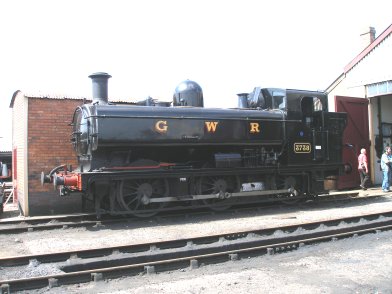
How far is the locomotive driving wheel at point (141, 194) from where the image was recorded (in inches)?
370

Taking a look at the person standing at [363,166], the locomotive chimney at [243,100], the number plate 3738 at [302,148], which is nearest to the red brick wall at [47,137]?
the locomotive chimney at [243,100]

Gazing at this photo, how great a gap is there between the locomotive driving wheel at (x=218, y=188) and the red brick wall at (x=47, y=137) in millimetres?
3314

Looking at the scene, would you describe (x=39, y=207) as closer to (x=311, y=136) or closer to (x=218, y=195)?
(x=218, y=195)

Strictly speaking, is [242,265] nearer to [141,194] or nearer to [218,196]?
[141,194]

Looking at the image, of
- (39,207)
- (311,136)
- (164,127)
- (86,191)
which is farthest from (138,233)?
(311,136)

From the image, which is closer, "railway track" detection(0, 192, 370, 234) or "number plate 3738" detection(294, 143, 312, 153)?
"railway track" detection(0, 192, 370, 234)

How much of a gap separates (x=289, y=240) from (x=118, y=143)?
13.0ft

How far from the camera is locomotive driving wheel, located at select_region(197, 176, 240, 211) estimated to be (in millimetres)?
10273

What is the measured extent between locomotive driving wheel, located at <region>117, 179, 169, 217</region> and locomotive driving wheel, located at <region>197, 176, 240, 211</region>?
0.92 m

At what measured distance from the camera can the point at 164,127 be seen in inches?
376

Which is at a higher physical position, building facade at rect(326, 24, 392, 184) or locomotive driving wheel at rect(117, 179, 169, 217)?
building facade at rect(326, 24, 392, 184)

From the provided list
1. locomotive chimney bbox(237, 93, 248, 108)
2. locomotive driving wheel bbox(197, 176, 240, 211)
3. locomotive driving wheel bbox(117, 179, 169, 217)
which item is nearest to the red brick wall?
locomotive driving wheel bbox(117, 179, 169, 217)

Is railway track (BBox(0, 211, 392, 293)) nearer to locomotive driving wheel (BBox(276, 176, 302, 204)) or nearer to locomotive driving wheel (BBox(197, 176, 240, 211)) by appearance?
locomotive driving wheel (BBox(197, 176, 240, 211))

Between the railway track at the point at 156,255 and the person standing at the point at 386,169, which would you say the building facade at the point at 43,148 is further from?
the person standing at the point at 386,169
